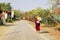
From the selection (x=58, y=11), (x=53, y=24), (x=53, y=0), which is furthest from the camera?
(x=53, y=24)

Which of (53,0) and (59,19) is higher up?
(53,0)

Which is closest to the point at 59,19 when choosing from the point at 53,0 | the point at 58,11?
the point at 58,11

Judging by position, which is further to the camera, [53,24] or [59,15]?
[53,24]

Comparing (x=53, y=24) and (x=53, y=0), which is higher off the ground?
(x=53, y=0)

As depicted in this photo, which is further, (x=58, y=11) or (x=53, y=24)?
(x=53, y=24)

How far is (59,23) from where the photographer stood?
35906 mm

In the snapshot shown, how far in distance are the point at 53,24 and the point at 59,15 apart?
7525 millimetres

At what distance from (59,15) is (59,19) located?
1884 mm

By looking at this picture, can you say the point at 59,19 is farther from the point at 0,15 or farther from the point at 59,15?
the point at 0,15

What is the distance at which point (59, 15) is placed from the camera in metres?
34.8

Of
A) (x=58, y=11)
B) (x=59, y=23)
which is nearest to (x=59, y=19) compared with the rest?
(x=59, y=23)

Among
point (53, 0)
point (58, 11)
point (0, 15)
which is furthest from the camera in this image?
point (0, 15)

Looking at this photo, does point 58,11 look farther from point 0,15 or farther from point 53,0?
point 0,15

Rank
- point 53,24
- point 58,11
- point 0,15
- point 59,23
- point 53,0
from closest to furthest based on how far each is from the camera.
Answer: point 53,0
point 58,11
point 59,23
point 53,24
point 0,15
